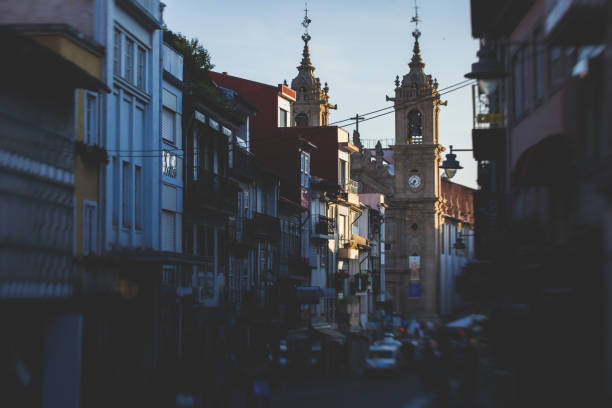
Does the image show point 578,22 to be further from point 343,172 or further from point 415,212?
point 415,212

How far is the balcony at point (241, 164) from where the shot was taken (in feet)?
142

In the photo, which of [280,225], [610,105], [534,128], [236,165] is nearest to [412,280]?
[280,225]

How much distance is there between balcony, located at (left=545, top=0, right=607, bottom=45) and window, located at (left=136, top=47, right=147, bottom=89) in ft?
52.4

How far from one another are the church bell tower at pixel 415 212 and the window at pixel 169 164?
76.2 m

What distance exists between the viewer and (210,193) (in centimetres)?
3884

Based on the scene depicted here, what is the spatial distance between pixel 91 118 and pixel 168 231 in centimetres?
818

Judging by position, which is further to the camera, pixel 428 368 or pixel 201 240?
pixel 201 240

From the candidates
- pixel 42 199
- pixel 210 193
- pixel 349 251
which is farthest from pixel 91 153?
pixel 349 251

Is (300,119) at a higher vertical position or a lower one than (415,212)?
higher

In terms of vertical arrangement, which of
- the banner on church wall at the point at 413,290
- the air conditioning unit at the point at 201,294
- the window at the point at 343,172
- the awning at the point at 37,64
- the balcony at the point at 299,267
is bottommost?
the banner on church wall at the point at 413,290

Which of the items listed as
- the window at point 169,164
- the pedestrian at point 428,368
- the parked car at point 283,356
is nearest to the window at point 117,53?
the window at point 169,164

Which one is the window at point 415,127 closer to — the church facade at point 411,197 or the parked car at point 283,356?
the church facade at point 411,197

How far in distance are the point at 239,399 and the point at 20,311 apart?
42.1ft

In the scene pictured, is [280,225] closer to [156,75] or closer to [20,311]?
[156,75]
